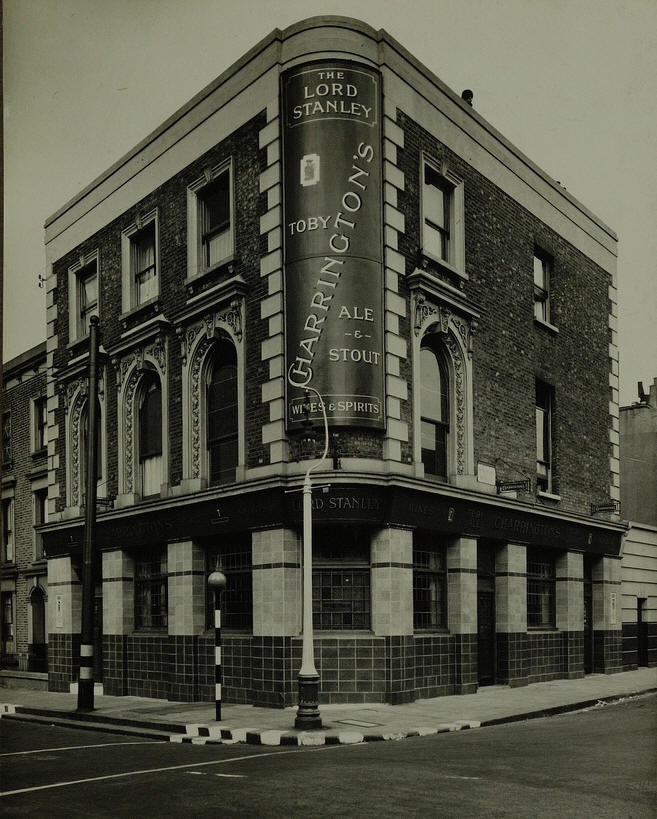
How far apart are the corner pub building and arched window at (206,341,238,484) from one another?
6cm

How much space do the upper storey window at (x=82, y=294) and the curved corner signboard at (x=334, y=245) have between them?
933cm

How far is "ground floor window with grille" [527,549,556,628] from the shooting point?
23641mm

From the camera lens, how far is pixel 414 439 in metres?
18.6

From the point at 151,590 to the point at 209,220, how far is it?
8658 millimetres

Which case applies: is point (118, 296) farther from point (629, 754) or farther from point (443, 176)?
point (629, 754)

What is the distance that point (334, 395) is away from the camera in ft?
56.6

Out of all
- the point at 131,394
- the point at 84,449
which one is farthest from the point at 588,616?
the point at 84,449

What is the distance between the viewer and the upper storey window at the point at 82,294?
2567 cm

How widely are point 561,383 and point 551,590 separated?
5.43m

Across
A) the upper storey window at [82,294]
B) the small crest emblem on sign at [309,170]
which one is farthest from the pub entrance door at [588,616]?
the upper storey window at [82,294]

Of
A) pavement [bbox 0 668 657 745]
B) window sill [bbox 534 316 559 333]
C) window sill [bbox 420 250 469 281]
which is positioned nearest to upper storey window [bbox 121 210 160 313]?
window sill [bbox 420 250 469 281]

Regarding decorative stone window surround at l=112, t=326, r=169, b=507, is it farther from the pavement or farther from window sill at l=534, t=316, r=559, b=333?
window sill at l=534, t=316, r=559, b=333

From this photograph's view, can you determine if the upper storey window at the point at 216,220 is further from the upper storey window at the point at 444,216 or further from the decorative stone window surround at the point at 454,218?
the decorative stone window surround at the point at 454,218

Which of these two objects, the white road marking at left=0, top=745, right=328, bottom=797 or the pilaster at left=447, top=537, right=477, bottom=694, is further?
the pilaster at left=447, top=537, right=477, bottom=694
